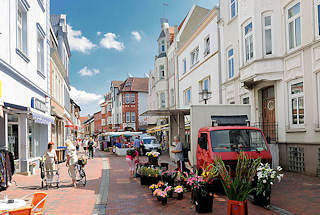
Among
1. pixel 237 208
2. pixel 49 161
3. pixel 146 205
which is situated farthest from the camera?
pixel 49 161

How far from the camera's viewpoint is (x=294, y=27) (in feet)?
43.0

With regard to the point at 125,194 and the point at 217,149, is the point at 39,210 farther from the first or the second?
the point at 217,149

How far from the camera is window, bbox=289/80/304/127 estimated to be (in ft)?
42.0

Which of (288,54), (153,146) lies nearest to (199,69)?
(153,146)

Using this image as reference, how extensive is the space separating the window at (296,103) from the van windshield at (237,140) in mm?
4135

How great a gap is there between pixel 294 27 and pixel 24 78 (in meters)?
11.3

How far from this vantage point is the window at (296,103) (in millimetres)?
12805

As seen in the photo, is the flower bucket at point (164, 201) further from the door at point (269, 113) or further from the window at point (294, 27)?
the window at point (294, 27)

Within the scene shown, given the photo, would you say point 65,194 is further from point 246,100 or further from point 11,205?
point 246,100

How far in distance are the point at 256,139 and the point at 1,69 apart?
863cm

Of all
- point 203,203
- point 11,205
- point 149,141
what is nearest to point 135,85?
point 149,141

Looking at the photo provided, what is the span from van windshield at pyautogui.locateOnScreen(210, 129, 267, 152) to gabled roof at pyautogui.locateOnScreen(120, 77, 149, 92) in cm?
5351

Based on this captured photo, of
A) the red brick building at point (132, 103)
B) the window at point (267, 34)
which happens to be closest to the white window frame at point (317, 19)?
the window at point (267, 34)

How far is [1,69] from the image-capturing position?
Answer: 10891 mm
